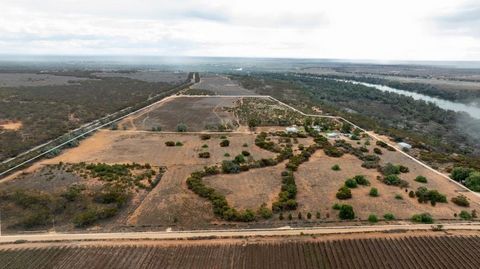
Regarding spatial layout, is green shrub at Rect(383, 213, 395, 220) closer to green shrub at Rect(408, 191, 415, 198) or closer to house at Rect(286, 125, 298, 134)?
green shrub at Rect(408, 191, 415, 198)

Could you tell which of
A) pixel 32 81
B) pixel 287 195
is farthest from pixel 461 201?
pixel 32 81

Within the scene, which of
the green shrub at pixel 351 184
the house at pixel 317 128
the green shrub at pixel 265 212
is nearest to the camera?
the green shrub at pixel 265 212

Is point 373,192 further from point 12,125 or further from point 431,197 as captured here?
point 12,125

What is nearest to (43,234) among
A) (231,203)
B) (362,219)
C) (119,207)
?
(119,207)

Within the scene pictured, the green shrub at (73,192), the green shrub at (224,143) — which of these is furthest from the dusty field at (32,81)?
the green shrub at (73,192)

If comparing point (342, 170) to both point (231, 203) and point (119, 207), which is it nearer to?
point (231, 203)

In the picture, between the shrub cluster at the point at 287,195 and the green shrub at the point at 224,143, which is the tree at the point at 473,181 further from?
the green shrub at the point at 224,143

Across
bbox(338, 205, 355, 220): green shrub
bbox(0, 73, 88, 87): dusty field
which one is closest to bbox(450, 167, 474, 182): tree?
bbox(338, 205, 355, 220): green shrub
